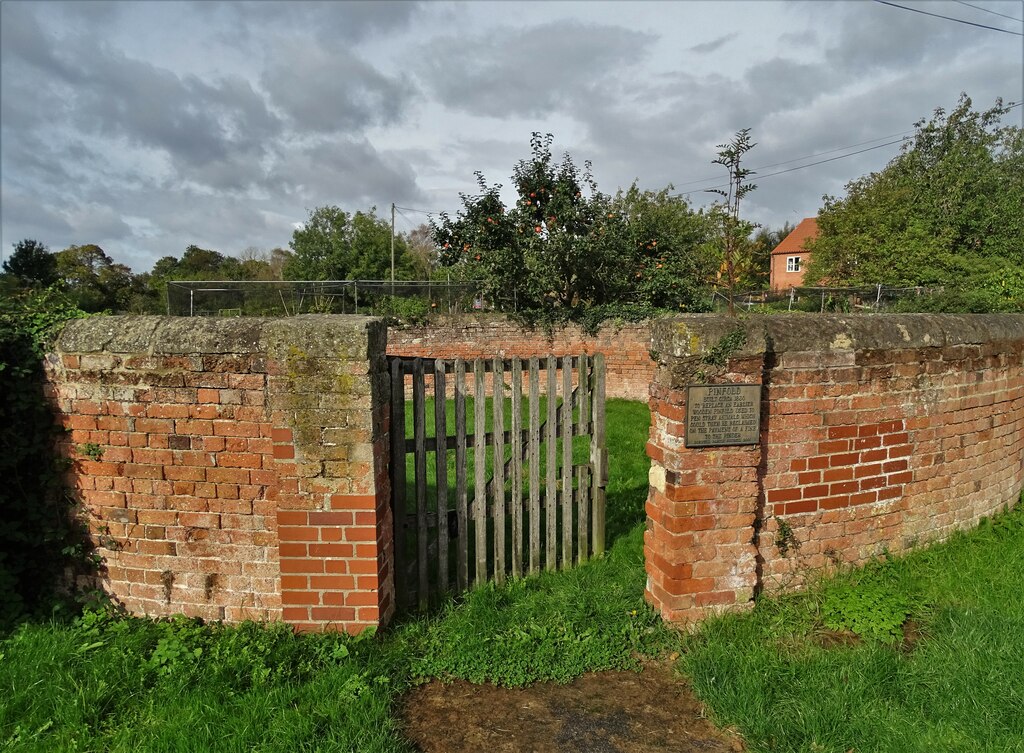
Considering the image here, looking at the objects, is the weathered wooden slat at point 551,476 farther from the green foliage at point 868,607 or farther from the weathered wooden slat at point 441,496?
the green foliage at point 868,607

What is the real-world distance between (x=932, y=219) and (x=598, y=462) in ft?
92.9

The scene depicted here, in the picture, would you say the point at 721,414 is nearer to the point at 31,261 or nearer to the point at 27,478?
the point at 27,478

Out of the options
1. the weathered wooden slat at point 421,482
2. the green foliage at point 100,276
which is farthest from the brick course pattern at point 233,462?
the green foliage at point 100,276

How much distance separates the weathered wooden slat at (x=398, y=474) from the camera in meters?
3.39

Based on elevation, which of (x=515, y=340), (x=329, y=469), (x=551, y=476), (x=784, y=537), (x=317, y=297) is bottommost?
(x=784, y=537)

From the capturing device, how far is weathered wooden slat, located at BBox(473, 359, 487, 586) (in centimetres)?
361

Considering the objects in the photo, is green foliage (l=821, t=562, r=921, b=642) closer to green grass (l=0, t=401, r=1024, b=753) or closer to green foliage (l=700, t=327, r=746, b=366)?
green grass (l=0, t=401, r=1024, b=753)

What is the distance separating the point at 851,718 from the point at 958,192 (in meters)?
30.7

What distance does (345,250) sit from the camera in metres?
42.2

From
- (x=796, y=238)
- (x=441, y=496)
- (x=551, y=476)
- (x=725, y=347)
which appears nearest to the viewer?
(x=725, y=347)

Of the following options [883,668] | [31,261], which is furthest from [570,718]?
[31,261]

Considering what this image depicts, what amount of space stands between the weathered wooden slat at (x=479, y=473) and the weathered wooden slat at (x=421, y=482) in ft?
1.13

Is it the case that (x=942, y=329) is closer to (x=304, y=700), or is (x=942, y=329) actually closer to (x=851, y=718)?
(x=851, y=718)

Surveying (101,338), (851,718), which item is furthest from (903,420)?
(101,338)
